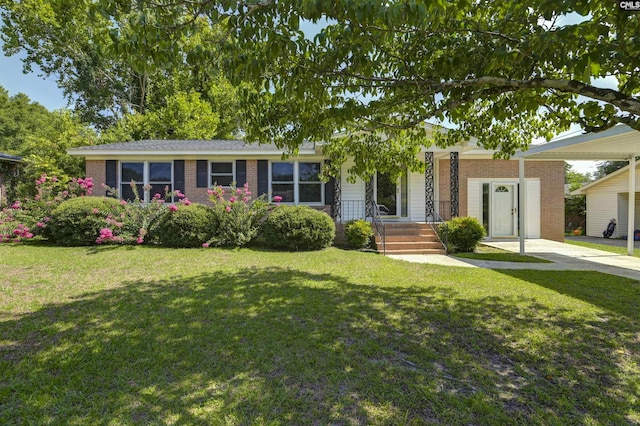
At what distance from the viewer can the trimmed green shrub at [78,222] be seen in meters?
9.73

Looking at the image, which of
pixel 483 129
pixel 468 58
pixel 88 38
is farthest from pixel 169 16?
pixel 88 38

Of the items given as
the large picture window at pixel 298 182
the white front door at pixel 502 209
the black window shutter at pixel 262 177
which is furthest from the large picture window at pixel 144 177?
the white front door at pixel 502 209

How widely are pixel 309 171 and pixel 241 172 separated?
2.69 metres

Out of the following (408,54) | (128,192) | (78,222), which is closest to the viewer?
(408,54)

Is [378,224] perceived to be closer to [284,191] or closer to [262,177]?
[284,191]

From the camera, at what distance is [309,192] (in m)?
13.4

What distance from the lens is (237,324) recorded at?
3988 millimetres

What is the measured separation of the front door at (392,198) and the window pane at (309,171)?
254 centimetres

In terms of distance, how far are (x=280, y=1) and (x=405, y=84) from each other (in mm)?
2102

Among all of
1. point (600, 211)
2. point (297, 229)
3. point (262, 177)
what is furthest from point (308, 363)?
point (600, 211)

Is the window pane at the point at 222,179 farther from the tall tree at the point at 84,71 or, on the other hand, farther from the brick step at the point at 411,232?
the brick step at the point at 411,232

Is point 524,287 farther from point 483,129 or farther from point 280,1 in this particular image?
point 280,1

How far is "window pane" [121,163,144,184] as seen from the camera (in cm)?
1338

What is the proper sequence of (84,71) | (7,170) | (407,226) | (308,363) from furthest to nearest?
(84,71) → (7,170) → (407,226) → (308,363)
